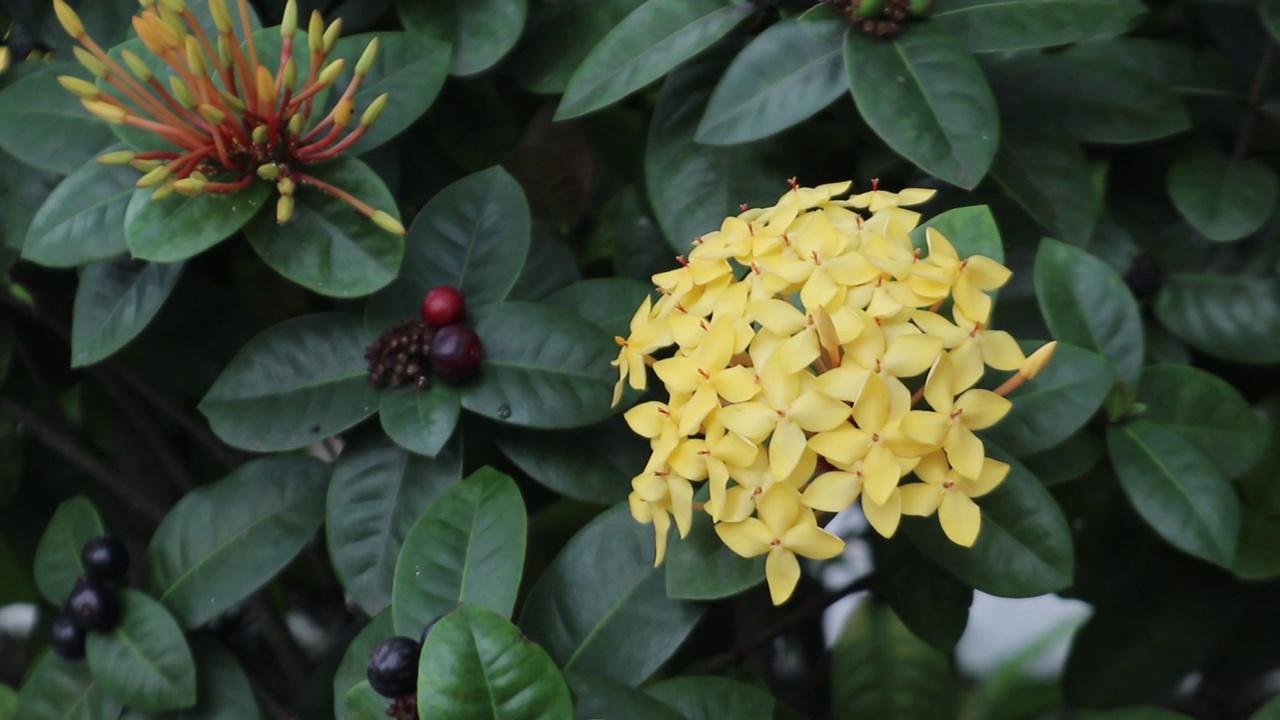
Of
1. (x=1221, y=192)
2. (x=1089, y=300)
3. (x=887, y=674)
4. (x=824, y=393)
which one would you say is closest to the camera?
(x=824, y=393)

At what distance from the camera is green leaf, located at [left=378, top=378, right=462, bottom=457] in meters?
0.75

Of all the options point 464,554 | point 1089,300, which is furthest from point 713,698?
point 1089,300

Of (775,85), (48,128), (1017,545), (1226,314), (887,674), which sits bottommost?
(887,674)

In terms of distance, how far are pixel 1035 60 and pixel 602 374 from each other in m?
0.48

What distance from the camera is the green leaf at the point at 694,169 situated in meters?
0.85

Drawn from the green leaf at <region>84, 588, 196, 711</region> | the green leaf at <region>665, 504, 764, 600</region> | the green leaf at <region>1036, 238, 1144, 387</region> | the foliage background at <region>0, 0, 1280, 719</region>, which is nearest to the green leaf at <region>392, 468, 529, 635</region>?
the foliage background at <region>0, 0, 1280, 719</region>

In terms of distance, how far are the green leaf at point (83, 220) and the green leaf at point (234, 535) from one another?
21 cm

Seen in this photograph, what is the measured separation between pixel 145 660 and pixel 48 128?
444mm

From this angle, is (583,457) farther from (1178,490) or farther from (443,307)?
(1178,490)

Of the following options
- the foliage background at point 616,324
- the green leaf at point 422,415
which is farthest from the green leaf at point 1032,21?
the green leaf at point 422,415

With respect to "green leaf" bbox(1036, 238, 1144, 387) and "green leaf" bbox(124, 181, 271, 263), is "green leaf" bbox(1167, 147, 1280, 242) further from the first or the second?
"green leaf" bbox(124, 181, 271, 263)

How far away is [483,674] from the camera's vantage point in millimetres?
601

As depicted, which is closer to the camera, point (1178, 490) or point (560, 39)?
point (1178, 490)

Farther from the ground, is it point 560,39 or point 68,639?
point 560,39
